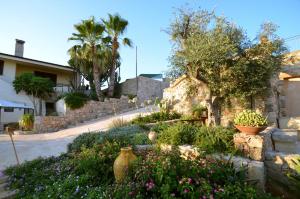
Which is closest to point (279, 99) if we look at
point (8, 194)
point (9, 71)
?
point (8, 194)

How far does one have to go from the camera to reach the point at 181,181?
117 inches

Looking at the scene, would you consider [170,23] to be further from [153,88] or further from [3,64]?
[3,64]

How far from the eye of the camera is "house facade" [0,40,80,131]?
50.4ft

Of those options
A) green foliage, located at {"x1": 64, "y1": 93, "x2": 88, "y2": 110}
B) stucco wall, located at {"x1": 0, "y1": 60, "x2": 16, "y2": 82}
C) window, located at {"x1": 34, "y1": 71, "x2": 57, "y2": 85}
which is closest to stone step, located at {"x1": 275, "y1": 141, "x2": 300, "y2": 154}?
green foliage, located at {"x1": 64, "y1": 93, "x2": 88, "y2": 110}

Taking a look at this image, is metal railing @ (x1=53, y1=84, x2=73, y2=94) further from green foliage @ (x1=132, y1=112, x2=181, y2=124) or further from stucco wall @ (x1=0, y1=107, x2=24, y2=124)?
green foliage @ (x1=132, y1=112, x2=181, y2=124)

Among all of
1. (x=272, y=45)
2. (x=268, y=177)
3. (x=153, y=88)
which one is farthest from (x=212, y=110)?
(x=153, y=88)

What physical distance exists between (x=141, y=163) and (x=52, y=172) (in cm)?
219

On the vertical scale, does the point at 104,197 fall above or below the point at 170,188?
below

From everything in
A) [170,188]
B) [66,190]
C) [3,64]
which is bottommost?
[66,190]

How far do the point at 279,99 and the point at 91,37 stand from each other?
12.7 m

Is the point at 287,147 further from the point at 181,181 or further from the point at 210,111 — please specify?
the point at 210,111

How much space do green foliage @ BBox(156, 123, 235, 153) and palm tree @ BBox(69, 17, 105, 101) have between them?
11.7 metres

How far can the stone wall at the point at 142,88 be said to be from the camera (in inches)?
738

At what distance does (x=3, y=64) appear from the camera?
1655 centimetres
